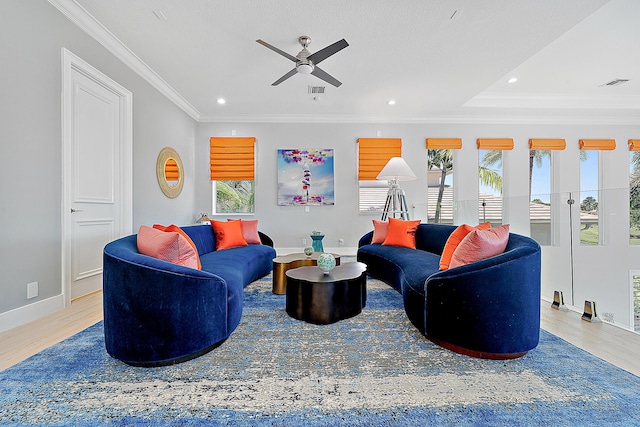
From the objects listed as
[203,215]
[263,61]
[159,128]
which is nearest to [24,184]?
[159,128]

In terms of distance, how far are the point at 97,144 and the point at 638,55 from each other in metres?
6.51

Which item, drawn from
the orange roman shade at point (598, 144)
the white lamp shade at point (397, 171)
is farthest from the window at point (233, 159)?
the orange roman shade at point (598, 144)

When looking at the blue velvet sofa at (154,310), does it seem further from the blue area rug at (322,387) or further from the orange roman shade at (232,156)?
the orange roman shade at (232,156)

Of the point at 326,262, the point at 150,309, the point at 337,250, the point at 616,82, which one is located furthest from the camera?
the point at 337,250

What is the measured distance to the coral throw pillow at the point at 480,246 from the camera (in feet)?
6.09

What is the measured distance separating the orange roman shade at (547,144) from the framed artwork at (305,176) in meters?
3.94

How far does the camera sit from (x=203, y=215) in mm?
5402

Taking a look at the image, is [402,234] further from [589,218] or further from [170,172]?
[170,172]

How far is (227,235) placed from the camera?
148 inches

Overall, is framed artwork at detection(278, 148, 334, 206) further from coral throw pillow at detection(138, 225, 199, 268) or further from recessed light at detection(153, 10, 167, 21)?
coral throw pillow at detection(138, 225, 199, 268)

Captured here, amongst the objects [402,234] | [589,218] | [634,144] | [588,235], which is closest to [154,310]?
[402,234]

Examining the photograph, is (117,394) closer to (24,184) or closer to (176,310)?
(176,310)

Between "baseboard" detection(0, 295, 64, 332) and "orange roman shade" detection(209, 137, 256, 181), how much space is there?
3.43 m

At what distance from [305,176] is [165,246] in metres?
3.89
